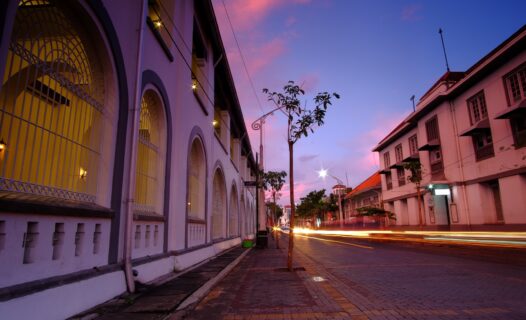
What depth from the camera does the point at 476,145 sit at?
2855 centimetres

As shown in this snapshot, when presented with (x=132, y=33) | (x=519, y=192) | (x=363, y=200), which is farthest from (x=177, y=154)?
(x=363, y=200)

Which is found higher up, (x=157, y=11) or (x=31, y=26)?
(x=157, y=11)

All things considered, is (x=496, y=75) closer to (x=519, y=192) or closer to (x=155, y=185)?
(x=519, y=192)

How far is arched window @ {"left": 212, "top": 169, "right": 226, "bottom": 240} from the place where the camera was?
20.2 meters

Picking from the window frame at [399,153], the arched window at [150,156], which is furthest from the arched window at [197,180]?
the window frame at [399,153]

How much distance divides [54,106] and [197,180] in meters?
9.51

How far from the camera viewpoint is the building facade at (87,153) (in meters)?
4.61

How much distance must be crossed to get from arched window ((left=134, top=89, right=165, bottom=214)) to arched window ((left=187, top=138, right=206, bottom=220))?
4093mm

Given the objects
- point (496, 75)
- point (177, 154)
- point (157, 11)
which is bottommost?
point (177, 154)

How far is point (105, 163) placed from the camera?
680 cm

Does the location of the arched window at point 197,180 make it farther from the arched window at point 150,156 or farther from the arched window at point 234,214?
the arched window at point 234,214

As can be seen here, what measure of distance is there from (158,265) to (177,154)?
11.4ft

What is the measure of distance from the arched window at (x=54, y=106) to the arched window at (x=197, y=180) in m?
7.55

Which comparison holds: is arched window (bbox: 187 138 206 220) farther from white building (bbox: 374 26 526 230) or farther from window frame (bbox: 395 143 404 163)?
Answer: window frame (bbox: 395 143 404 163)
